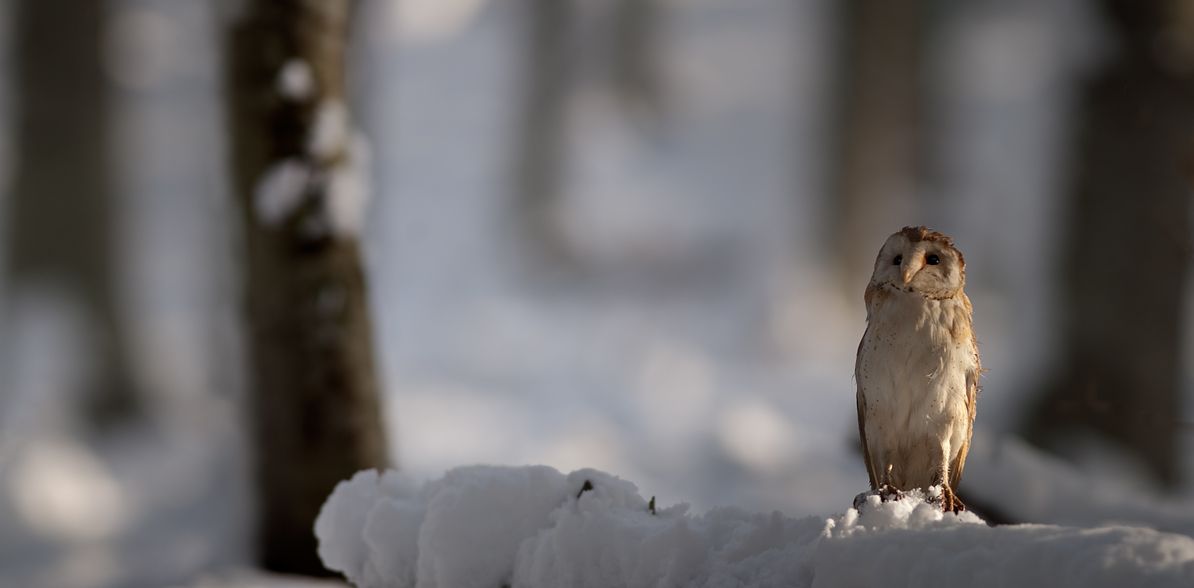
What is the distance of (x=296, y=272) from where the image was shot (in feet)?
11.6

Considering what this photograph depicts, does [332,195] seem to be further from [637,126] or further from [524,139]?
[637,126]

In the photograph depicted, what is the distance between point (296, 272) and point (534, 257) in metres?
9.42

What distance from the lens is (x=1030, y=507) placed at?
9.02 ft

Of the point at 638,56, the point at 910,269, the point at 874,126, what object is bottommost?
the point at 910,269

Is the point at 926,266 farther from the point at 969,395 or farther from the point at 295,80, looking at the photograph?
the point at 295,80

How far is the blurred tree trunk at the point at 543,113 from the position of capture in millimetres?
13508

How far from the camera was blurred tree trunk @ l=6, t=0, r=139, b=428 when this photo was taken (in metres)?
7.04

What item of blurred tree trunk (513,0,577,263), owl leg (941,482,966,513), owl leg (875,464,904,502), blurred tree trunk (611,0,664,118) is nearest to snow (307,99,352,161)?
owl leg (875,464,904,502)

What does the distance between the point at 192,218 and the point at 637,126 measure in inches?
278

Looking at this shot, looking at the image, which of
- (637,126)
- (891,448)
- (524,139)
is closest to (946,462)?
(891,448)

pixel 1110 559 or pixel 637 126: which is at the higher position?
pixel 637 126

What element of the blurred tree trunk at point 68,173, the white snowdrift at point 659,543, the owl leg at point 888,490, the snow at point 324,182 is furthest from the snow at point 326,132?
the blurred tree trunk at point 68,173

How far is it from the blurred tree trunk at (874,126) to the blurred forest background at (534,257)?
0.03 m

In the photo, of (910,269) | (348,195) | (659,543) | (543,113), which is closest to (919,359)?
(910,269)
